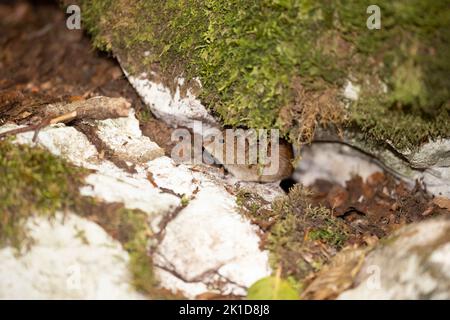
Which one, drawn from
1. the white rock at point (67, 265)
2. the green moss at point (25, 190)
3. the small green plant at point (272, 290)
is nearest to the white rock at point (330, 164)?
the small green plant at point (272, 290)

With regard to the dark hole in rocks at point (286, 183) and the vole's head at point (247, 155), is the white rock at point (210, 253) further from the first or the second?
the dark hole in rocks at point (286, 183)

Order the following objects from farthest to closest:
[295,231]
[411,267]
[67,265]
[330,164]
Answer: [330,164]
[295,231]
[67,265]
[411,267]

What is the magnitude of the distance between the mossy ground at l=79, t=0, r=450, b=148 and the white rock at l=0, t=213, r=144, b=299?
1.38 meters

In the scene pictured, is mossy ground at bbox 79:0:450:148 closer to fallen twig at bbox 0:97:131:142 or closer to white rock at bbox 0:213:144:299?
fallen twig at bbox 0:97:131:142

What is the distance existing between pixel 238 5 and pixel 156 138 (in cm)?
141

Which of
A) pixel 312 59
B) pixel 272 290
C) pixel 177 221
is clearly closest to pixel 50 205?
pixel 177 221

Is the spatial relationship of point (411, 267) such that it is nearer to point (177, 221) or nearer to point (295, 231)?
point (295, 231)

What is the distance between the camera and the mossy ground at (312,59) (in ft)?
8.36

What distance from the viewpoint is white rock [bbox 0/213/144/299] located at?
2451mm

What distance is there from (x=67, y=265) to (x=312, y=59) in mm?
2066

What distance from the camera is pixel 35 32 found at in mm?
5539


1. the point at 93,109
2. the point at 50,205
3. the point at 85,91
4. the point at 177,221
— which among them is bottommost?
the point at 177,221

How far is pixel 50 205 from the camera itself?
A: 259 cm
